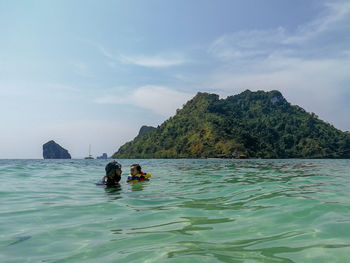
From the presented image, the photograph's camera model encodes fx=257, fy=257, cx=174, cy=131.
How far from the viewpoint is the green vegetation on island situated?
141875 mm

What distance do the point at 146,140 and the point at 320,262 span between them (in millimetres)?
186608

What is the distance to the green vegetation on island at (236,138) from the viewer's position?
465 ft

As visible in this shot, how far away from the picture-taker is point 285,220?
4.82m

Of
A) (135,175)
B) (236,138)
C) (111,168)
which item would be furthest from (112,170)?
(236,138)

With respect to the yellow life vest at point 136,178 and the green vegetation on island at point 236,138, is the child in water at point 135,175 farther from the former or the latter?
the green vegetation on island at point 236,138

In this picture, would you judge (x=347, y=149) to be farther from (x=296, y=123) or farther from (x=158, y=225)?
(x=158, y=225)

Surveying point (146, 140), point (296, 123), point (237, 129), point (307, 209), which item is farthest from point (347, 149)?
point (307, 209)

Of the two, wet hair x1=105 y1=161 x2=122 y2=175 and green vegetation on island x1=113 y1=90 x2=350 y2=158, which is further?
green vegetation on island x1=113 y1=90 x2=350 y2=158

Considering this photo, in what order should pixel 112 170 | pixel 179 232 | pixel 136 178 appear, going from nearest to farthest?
pixel 179 232
pixel 112 170
pixel 136 178

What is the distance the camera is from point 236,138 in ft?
478

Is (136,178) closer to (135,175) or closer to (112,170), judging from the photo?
(135,175)

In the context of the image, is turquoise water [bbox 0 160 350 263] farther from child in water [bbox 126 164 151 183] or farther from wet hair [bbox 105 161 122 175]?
child in water [bbox 126 164 151 183]

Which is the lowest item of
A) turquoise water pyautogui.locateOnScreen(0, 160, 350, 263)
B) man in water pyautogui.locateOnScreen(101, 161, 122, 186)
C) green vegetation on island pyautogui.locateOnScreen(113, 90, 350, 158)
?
turquoise water pyautogui.locateOnScreen(0, 160, 350, 263)

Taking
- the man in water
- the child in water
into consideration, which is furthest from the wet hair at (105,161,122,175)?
the child in water
